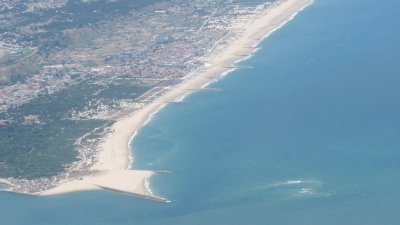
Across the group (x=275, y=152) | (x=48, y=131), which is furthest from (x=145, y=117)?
(x=275, y=152)

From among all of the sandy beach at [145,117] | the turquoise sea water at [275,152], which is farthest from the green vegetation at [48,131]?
the turquoise sea water at [275,152]

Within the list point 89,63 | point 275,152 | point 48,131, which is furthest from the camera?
point 89,63

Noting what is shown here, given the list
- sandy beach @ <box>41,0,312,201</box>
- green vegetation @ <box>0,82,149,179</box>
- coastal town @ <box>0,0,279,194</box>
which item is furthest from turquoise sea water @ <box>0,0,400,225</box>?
green vegetation @ <box>0,82,149,179</box>

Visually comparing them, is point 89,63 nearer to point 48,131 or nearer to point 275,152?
point 48,131

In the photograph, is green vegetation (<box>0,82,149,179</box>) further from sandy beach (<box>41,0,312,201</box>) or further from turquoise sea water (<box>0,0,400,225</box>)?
turquoise sea water (<box>0,0,400,225</box>)

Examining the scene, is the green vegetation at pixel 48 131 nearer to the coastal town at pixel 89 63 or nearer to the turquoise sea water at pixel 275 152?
the coastal town at pixel 89 63

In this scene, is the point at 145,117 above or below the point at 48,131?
below
